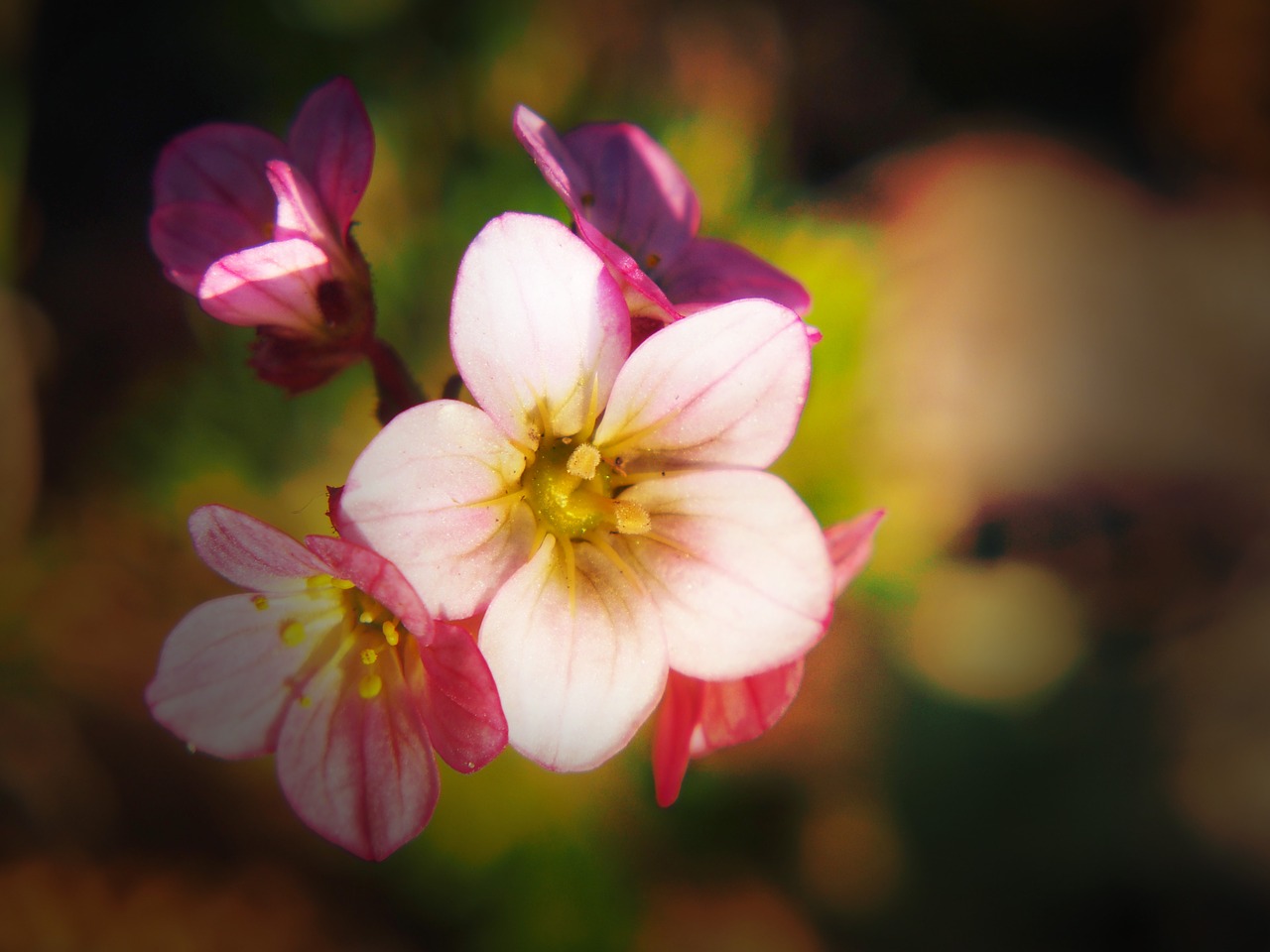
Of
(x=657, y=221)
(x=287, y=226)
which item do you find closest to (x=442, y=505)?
(x=287, y=226)

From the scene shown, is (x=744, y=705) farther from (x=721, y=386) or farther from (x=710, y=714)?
(x=721, y=386)

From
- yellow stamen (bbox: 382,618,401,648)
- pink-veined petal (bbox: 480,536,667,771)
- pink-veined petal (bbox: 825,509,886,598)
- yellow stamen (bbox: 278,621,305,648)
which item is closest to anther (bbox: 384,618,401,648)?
yellow stamen (bbox: 382,618,401,648)

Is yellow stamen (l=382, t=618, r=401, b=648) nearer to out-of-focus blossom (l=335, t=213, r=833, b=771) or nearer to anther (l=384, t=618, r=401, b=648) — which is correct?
anther (l=384, t=618, r=401, b=648)

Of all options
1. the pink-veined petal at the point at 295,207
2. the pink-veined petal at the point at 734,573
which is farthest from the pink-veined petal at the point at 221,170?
the pink-veined petal at the point at 734,573

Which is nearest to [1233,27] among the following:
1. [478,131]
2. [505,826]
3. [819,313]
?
[819,313]

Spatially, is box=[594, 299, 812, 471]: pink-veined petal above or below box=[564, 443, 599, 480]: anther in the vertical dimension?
above

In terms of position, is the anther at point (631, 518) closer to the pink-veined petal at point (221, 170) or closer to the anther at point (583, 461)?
the anther at point (583, 461)
